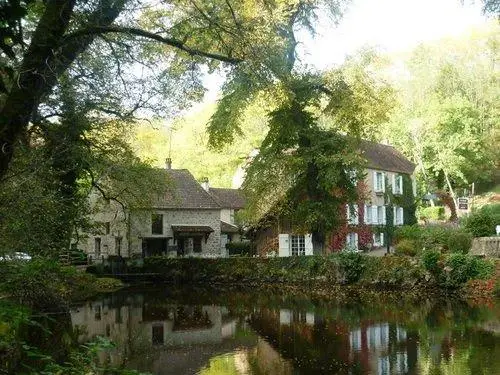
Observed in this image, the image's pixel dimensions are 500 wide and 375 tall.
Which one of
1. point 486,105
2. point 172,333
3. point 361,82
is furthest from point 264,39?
point 486,105

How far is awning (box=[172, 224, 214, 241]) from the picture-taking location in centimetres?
4594

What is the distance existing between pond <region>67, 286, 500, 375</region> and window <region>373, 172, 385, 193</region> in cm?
1819

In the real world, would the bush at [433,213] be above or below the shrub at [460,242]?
above

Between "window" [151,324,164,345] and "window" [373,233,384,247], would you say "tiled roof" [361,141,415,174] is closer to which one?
"window" [373,233,384,247]

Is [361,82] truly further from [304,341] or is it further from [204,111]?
[204,111]

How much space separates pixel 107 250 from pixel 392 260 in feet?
87.8

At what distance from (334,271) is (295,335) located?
1427 cm

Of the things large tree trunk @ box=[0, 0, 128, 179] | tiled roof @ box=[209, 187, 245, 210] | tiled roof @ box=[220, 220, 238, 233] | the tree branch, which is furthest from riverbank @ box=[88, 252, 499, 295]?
large tree trunk @ box=[0, 0, 128, 179]

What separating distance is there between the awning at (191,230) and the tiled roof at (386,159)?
1361 centimetres

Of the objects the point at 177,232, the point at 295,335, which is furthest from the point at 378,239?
the point at 295,335

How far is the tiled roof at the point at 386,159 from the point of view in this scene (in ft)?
146

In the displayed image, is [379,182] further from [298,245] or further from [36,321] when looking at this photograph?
[36,321]

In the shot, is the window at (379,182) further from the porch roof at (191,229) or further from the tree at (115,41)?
the tree at (115,41)

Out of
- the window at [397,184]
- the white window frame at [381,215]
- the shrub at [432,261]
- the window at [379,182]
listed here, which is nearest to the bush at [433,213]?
the window at [397,184]
